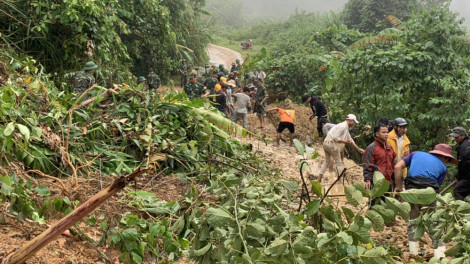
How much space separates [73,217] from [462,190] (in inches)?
173

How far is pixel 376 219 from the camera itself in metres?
→ 1.98

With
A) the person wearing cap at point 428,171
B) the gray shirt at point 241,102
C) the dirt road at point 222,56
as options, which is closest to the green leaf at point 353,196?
the person wearing cap at point 428,171

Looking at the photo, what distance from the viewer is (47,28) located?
8391 mm

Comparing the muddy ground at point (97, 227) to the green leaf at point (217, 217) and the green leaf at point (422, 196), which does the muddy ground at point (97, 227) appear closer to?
the green leaf at point (422, 196)

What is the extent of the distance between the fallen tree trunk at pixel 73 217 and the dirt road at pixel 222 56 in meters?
21.7

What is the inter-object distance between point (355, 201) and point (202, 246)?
0.72 m

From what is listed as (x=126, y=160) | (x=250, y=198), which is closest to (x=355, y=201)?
(x=250, y=198)

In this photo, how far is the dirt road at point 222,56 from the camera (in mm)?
24678

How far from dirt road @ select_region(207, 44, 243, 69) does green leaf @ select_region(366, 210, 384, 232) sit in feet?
71.9

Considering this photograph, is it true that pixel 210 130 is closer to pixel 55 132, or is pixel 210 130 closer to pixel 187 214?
pixel 55 132

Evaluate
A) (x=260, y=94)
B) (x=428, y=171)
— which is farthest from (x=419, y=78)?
(x=428, y=171)

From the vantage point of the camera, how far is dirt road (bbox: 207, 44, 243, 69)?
24.7m

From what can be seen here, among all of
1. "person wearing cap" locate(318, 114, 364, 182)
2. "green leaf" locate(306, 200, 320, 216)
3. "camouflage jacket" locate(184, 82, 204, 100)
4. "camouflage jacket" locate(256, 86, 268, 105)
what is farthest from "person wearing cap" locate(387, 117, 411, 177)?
"camouflage jacket" locate(256, 86, 268, 105)

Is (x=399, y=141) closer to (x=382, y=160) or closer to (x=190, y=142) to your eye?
(x=382, y=160)
